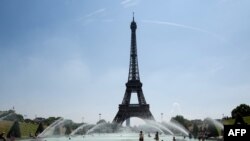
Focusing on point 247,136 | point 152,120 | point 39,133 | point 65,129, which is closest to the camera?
point 247,136

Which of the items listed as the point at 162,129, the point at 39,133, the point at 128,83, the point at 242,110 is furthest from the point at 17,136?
the point at 242,110

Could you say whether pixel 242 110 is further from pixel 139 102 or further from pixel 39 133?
pixel 39 133

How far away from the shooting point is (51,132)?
121125 mm

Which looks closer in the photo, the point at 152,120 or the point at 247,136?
the point at 247,136

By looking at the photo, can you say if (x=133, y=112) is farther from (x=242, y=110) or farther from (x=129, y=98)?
(x=242, y=110)

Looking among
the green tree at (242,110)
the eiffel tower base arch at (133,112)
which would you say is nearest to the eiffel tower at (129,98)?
the eiffel tower base arch at (133,112)

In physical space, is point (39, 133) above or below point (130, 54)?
below

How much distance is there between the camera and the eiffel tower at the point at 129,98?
394ft

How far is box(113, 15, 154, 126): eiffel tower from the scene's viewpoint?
394 ft

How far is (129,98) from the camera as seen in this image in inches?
4850

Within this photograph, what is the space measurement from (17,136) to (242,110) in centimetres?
8261

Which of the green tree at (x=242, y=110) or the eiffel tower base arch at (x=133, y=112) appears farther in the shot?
the green tree at (x=242, y=110)

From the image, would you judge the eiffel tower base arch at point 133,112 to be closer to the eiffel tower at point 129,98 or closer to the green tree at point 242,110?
the eiffel tower at point 129,98

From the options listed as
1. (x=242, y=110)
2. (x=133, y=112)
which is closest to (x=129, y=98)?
(x=133, y=112)
